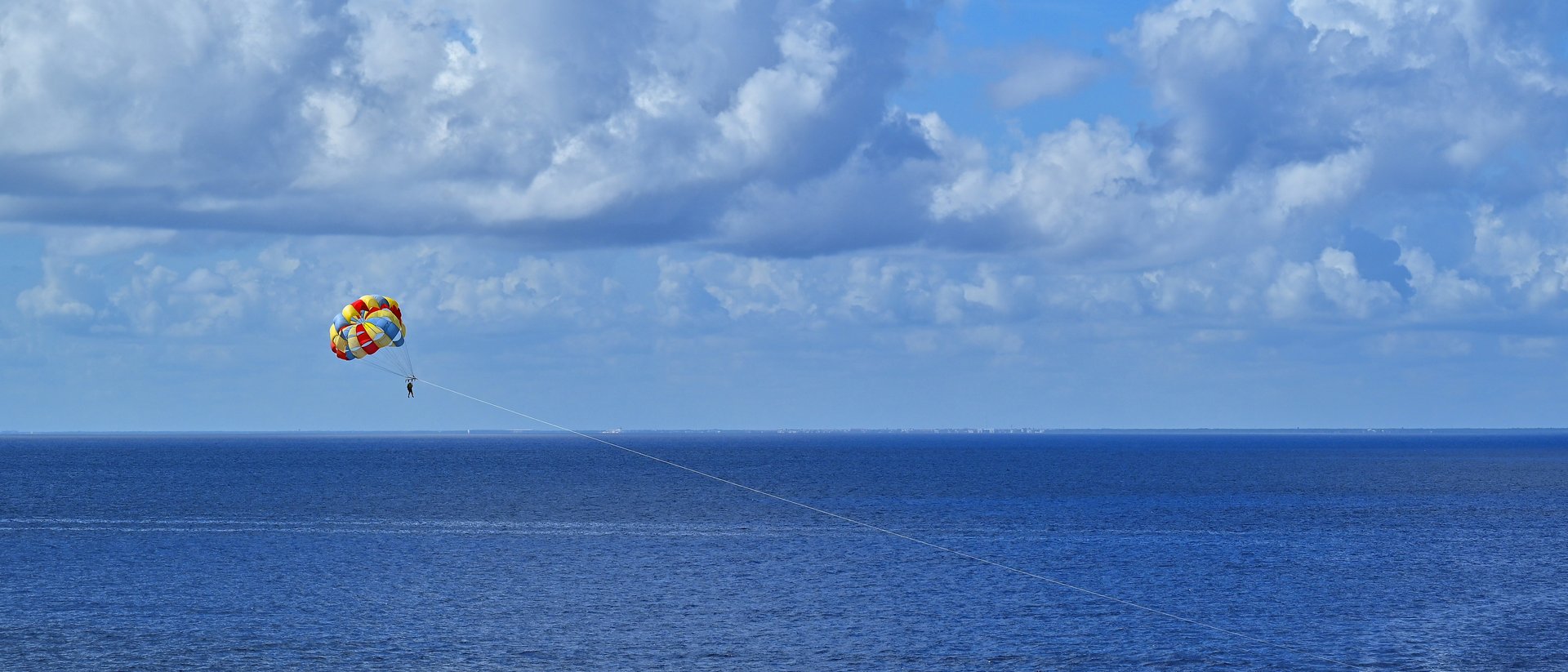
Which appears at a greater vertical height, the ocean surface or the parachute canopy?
the parachute canopy

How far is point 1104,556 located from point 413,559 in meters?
37.6

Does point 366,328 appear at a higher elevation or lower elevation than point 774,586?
higher

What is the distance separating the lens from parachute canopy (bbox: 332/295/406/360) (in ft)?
205

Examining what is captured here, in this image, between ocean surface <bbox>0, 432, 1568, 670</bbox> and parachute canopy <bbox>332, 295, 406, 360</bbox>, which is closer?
ocean surface <bbox>0, 432, 1568, 670</bbox>

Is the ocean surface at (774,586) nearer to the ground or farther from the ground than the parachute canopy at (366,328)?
nearer to the ground

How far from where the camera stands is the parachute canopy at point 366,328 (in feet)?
205

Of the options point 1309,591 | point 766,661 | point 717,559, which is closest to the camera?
point 766,661

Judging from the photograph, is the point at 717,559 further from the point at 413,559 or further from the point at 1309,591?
the point at 1309,591

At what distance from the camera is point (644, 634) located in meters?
54.3

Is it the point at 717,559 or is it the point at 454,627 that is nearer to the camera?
the point at 454,627

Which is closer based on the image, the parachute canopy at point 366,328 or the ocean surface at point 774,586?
the ocean surface at point 774,586

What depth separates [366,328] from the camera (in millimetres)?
62750

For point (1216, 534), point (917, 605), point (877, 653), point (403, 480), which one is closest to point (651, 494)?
point (403, 480)

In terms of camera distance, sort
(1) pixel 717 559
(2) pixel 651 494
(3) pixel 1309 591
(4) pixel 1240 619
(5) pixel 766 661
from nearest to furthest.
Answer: (5) pixel 766 661, (4) pixel 1240 619, (3) pixel 1309 591, (1) pixel 717 559, (2) pixel 651 494
